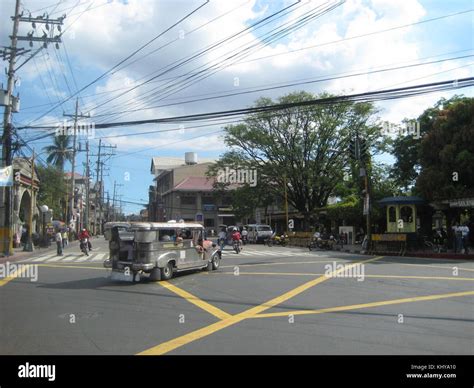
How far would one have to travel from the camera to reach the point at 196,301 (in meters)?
11.5

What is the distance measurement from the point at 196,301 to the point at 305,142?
38.2 metres

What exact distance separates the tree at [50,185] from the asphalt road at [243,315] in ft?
149

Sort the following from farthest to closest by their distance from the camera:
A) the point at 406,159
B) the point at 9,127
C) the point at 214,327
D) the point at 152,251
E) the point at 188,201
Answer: the point at 188,201 → the point at 406,159 → the point at 9,127 → the point at 152,251 → the point at 214,327

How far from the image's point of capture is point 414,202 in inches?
1217

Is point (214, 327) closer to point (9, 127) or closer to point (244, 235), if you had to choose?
point (9, 127)

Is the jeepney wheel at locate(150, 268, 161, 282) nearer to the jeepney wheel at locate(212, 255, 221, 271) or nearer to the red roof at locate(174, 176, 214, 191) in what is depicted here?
the jeepney wheel at locate(212, 255, 221, 271)

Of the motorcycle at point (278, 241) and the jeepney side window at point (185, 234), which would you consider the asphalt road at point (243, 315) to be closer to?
the jeepney side window at point (185, 234)

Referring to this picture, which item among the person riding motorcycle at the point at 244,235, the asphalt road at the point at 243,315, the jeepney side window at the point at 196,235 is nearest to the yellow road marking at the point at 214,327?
the asphalt road at the point at 243,315

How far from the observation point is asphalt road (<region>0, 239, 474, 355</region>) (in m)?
7.32

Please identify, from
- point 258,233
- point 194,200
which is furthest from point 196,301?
point 194,200
